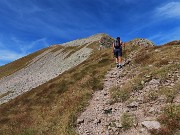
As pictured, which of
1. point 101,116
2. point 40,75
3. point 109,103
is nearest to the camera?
point 101,116

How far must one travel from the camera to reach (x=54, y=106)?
91.1 ft

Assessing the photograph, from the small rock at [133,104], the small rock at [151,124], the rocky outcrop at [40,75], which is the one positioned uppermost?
the rocky outcrop at [40,75]

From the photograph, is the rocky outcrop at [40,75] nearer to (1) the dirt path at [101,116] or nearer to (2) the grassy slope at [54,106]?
(2) the grassy slope at [54,106]

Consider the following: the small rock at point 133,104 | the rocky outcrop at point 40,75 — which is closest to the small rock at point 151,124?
the small rock at point 133,104

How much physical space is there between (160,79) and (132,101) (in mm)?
3406

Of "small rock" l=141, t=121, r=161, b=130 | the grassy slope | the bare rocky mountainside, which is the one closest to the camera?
"small rock" l=141, t=121, r=161, b=130

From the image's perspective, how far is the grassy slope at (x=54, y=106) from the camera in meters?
23.6

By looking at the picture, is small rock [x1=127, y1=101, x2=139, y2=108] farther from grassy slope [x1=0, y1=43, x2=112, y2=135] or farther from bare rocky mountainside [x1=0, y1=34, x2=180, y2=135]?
grassy slope [x1=0, y1=43, x2=112, y2=135]

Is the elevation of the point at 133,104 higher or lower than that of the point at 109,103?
lower

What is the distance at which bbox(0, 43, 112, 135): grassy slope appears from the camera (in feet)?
77.4

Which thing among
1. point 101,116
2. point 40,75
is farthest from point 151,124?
point 40,75

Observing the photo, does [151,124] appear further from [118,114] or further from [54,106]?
[54,106]

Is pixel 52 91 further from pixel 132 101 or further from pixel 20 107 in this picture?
pixel 132 101

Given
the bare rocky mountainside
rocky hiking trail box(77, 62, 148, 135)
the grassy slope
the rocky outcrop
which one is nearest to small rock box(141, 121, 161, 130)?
the bare rocky mountainside
